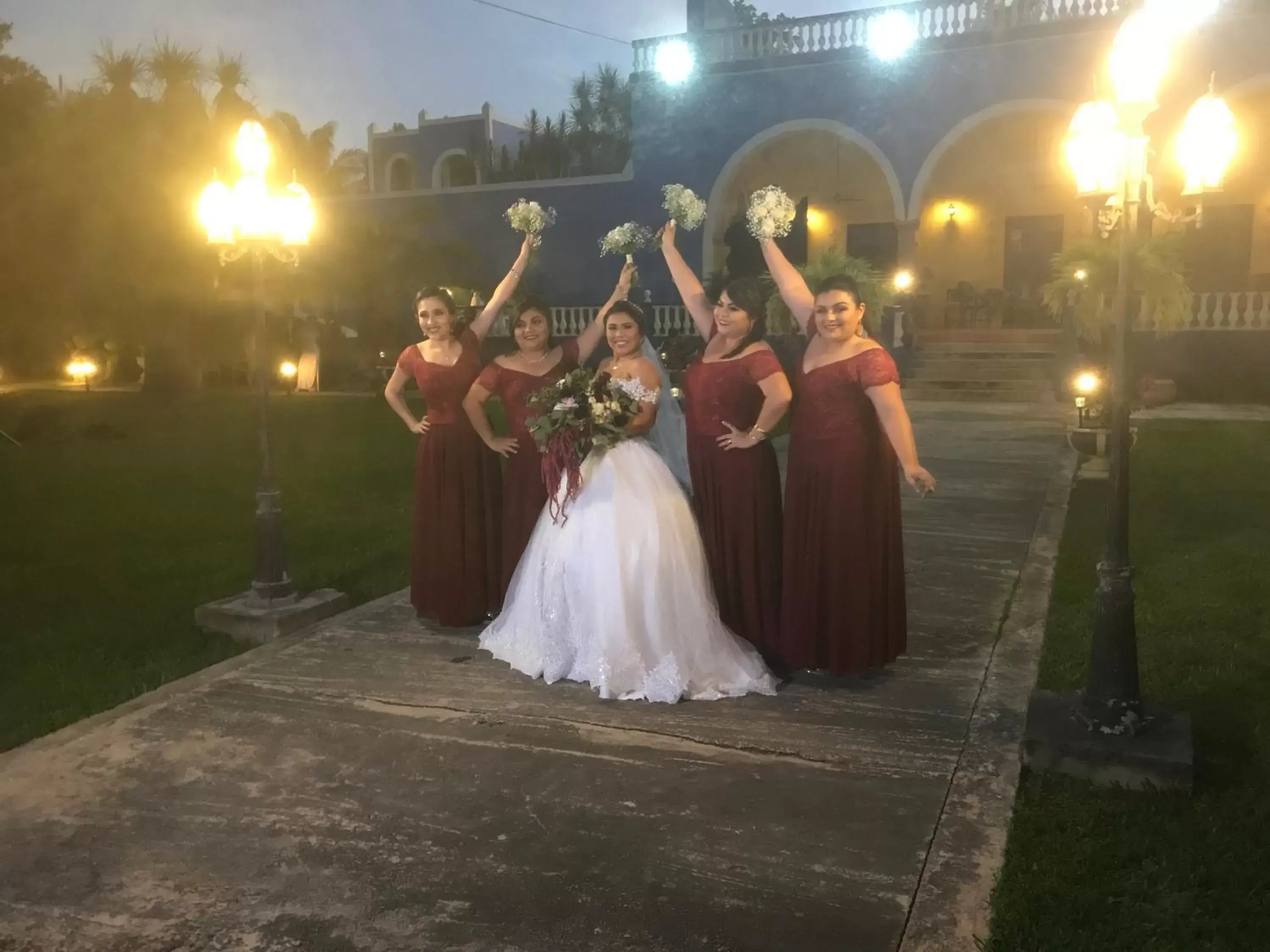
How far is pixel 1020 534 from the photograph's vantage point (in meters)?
8.74

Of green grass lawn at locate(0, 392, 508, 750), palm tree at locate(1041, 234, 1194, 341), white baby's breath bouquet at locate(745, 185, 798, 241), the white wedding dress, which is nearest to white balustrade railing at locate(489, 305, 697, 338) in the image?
green grass lawn at locate(0, 392, 508, 750)

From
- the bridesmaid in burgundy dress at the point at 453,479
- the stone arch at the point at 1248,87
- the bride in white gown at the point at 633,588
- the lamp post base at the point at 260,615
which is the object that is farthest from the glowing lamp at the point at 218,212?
the stone arch at the point at 1248,87

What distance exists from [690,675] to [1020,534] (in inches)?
186

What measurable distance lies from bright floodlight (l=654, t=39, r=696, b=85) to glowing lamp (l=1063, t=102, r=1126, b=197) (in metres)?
19.8

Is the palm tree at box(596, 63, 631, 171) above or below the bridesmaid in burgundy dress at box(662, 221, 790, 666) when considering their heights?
above

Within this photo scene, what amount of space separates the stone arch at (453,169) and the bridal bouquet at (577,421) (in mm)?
28349

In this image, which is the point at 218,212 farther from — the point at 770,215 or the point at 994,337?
the point at 994,337

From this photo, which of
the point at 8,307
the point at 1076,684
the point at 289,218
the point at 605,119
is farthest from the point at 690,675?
the point at 605,119

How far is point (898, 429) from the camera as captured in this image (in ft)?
15.9

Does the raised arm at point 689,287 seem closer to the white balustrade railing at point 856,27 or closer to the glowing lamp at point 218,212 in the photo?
the glowing lamp at point 218,212

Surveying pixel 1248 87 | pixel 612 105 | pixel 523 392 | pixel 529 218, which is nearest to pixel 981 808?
pixel 523 392

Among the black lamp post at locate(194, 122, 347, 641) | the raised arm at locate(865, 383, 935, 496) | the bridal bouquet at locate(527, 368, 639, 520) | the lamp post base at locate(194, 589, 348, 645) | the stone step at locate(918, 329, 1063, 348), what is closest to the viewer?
the raised arm at locate(865, 383, 935, 496)

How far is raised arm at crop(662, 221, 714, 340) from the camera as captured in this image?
5336mm

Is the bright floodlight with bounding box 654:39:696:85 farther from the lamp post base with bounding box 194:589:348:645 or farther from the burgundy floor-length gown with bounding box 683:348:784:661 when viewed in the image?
the burgundy floor-length gown with bounding box 683:348:784:661
